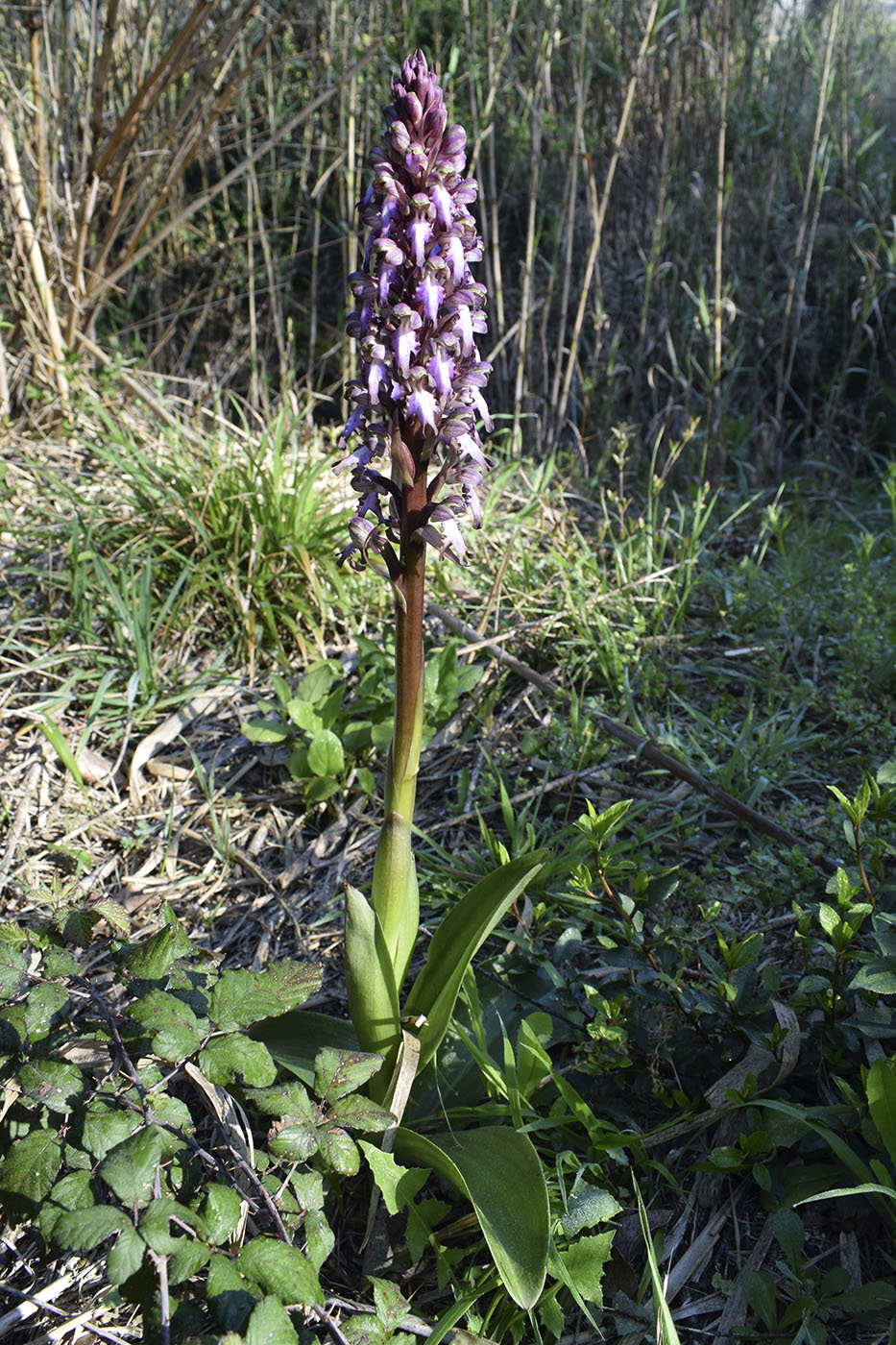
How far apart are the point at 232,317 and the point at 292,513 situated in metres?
2.87

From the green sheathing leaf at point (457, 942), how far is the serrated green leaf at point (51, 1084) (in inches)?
24.5

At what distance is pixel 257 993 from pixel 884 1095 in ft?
3.26

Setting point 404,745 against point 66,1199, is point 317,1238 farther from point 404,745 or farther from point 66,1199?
point 404,745

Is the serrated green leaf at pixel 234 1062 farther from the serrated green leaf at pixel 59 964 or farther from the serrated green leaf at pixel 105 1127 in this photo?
the serrated green leaf at pixel 59 964

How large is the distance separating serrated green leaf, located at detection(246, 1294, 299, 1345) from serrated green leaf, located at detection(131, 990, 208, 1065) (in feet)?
1.07

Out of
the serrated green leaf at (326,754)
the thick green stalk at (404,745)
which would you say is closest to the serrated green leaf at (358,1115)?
the thick green stalk at (404,745)

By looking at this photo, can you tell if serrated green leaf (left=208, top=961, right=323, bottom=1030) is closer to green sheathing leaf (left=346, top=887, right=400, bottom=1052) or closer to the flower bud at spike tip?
green sheathing leaf (left=346, top=887, right=400, bottom=1052)

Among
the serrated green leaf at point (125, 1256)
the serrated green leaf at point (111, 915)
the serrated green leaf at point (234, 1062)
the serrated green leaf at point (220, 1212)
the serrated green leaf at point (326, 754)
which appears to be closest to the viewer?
the serrated green leaf at point (125, 1256)

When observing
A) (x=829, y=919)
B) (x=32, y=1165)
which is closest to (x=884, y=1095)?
(x=829, y=919)

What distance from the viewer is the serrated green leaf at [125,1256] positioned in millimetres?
1108

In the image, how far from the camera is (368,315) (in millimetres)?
1513

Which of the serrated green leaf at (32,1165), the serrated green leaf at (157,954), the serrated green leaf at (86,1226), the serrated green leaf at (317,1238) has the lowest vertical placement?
the serrated green leaf at (317,1238)

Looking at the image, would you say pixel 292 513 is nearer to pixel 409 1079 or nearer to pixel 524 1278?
pixel 409 1079

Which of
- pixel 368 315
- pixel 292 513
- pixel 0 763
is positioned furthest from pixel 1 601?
pixel 368 315
